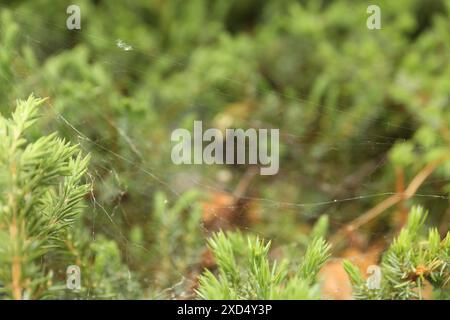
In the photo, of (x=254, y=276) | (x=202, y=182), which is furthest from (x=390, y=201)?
(x=254, y=276)

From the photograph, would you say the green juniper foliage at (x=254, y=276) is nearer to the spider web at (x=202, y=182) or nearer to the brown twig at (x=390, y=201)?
the spider web at (x=202, y=182)

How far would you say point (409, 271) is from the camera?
23.8 inches

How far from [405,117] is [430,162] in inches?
7.3

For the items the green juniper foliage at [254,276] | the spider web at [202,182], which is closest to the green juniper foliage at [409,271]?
the green juniper foliage at [254,276]

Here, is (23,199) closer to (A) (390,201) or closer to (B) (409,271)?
(B) (409,271)

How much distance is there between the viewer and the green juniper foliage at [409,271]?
0.60 meters

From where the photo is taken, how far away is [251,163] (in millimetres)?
1056

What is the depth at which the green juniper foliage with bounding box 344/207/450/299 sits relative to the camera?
1.96ft

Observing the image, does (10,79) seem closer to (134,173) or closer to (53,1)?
(134,173)

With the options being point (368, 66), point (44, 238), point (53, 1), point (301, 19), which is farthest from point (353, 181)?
point (53, 1)

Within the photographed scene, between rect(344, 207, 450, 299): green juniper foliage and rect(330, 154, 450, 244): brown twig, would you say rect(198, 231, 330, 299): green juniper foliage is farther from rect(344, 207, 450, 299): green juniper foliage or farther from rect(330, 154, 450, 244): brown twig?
rect(330, 154, 450, 244): brown twig

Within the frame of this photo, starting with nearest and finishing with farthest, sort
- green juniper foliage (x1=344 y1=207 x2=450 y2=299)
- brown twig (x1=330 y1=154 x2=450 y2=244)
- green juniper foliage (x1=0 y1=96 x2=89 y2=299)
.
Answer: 1. green juniper foliage (x1=0 y1=96 x2=89 y2=299)
2. green juniper foliage (x1=344 y1=207 x2=450 y2=299)
3. brown twig (x1=330 y1=154 x2=450 y2=244)

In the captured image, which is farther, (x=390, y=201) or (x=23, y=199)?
(x=390, y=201)

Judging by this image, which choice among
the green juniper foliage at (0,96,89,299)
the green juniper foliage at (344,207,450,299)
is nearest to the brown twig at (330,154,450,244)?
the green juniper foliage at (344,207,450,299)
